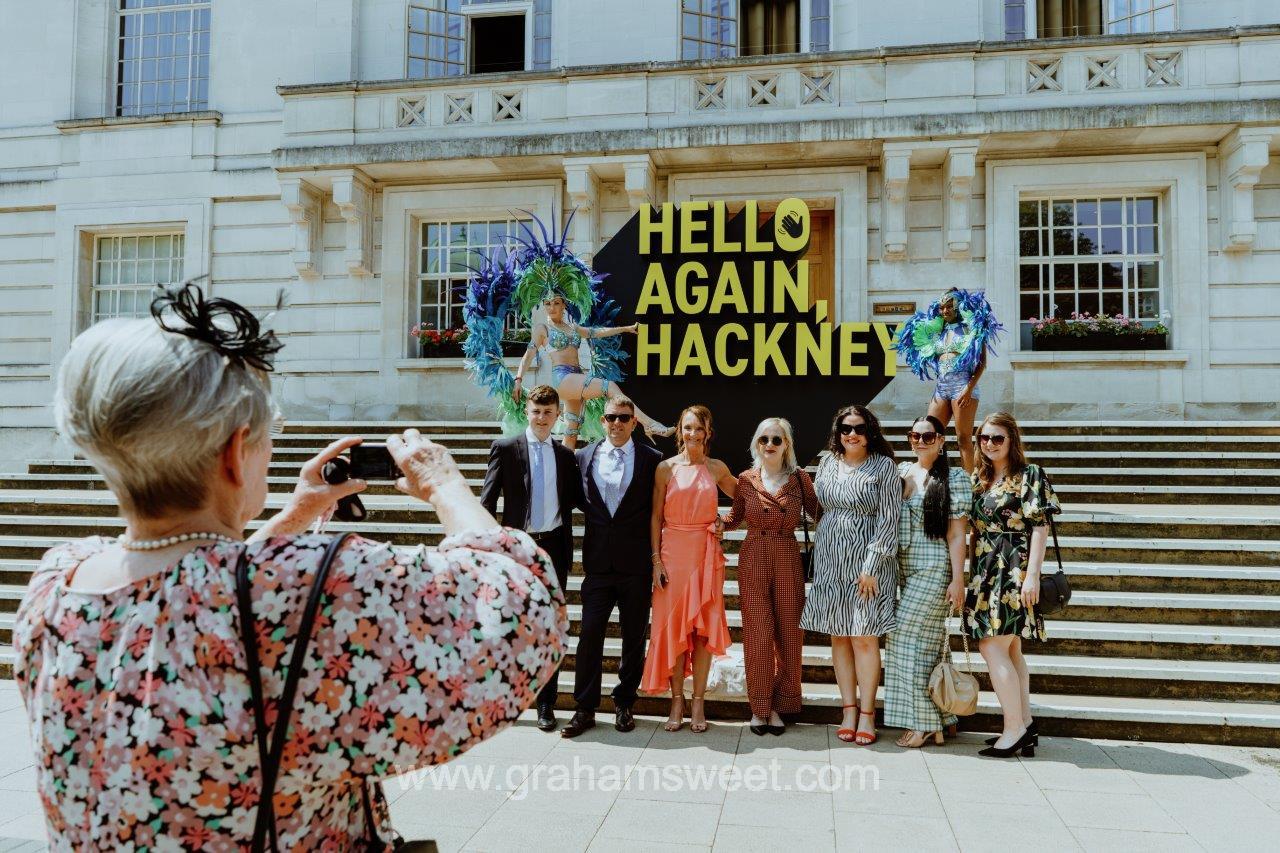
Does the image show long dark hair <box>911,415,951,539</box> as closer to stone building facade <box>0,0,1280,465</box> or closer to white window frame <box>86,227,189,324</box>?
stone building facade <box>0,0,1280,465</box>

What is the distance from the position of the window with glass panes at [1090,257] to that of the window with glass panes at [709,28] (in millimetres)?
5168

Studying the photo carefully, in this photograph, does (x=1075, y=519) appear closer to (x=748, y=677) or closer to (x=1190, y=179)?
(x=748, y=677)

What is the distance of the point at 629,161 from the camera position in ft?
39.6

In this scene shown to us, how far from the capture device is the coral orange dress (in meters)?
5.18

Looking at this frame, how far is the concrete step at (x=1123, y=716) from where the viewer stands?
194 inches

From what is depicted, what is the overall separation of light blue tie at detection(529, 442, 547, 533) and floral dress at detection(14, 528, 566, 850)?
13.8ft

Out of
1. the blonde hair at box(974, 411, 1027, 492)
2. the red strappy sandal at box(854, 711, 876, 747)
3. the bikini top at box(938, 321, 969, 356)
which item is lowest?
the red strappy sandal at box(854, 711, 876, 747)

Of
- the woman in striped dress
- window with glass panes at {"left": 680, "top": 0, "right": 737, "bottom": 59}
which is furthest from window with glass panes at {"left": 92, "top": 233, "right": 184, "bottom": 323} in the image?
the woman in striped dress

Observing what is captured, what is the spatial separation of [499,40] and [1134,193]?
10.1 metres

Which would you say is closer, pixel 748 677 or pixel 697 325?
pixel 748 677

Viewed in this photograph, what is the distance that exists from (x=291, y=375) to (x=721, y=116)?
301 inches

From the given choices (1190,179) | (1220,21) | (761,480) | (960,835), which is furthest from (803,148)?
(960,835)

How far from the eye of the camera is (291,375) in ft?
44.1

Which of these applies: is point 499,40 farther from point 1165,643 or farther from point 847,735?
point 1165,643
